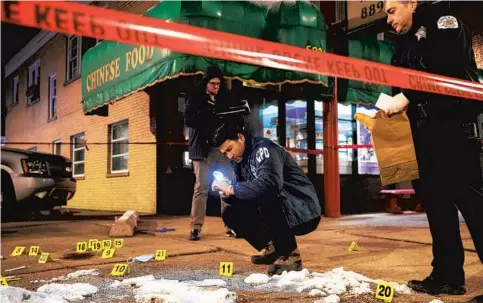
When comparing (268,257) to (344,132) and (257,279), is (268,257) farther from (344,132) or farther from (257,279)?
(344,132)

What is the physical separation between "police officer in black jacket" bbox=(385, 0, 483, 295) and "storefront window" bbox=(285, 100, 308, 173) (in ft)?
22.7

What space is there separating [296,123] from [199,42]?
7.96 m

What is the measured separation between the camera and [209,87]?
16.1 feet

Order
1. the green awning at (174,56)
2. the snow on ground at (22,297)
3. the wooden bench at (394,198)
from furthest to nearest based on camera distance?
the wooden bench at (394,198) < the green awning at (174,56) < the snow on ground at (22,297)

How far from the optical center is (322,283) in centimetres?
279

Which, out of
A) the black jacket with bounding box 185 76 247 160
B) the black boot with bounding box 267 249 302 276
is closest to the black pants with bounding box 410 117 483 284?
the black boot with bounding box 267 249 302 276

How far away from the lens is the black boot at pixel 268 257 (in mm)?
3441

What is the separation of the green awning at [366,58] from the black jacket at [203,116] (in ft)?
13.5

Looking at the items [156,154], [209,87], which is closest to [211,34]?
[209,87]

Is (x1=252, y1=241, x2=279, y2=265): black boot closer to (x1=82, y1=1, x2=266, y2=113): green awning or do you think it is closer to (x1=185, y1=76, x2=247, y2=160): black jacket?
(x1=185, y1=76, x2=247, y2=160): black jacket

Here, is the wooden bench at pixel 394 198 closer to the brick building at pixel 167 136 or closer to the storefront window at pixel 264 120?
the brick building at pixel 167 136

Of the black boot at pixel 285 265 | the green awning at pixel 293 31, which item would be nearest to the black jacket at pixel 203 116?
the black boot at pixel 285 265

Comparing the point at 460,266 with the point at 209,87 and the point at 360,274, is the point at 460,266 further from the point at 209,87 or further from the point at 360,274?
the point at 209,87

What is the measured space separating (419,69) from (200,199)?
3.01 m
